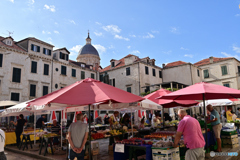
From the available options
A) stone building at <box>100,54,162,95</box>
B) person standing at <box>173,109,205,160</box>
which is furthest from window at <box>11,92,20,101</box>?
person standing at <box>173,109,205,160</box>

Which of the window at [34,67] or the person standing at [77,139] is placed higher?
the window at [34,67]

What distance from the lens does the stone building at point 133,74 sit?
1259 inches

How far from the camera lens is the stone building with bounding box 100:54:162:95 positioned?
105 feet

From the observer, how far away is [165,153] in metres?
4.96

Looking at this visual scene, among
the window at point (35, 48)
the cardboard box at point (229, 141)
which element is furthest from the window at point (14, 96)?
the cardboard box at point (229, 141)

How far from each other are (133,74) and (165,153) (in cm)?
2794

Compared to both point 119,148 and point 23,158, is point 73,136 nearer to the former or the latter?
point 119,148

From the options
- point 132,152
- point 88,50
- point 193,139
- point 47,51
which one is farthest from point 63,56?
point 193,139

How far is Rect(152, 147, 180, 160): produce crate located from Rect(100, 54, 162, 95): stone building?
85.8 feet

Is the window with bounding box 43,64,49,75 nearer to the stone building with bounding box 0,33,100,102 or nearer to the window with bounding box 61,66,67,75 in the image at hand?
the stone building with bounding box 0,33,100,102

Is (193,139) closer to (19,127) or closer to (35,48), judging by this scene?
(19,127)

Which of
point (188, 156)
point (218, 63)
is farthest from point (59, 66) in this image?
point (218, 63)

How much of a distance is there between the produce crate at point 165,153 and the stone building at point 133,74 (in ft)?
85.8

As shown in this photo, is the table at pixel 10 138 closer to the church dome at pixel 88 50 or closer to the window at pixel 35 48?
the window at pixel 35 48
